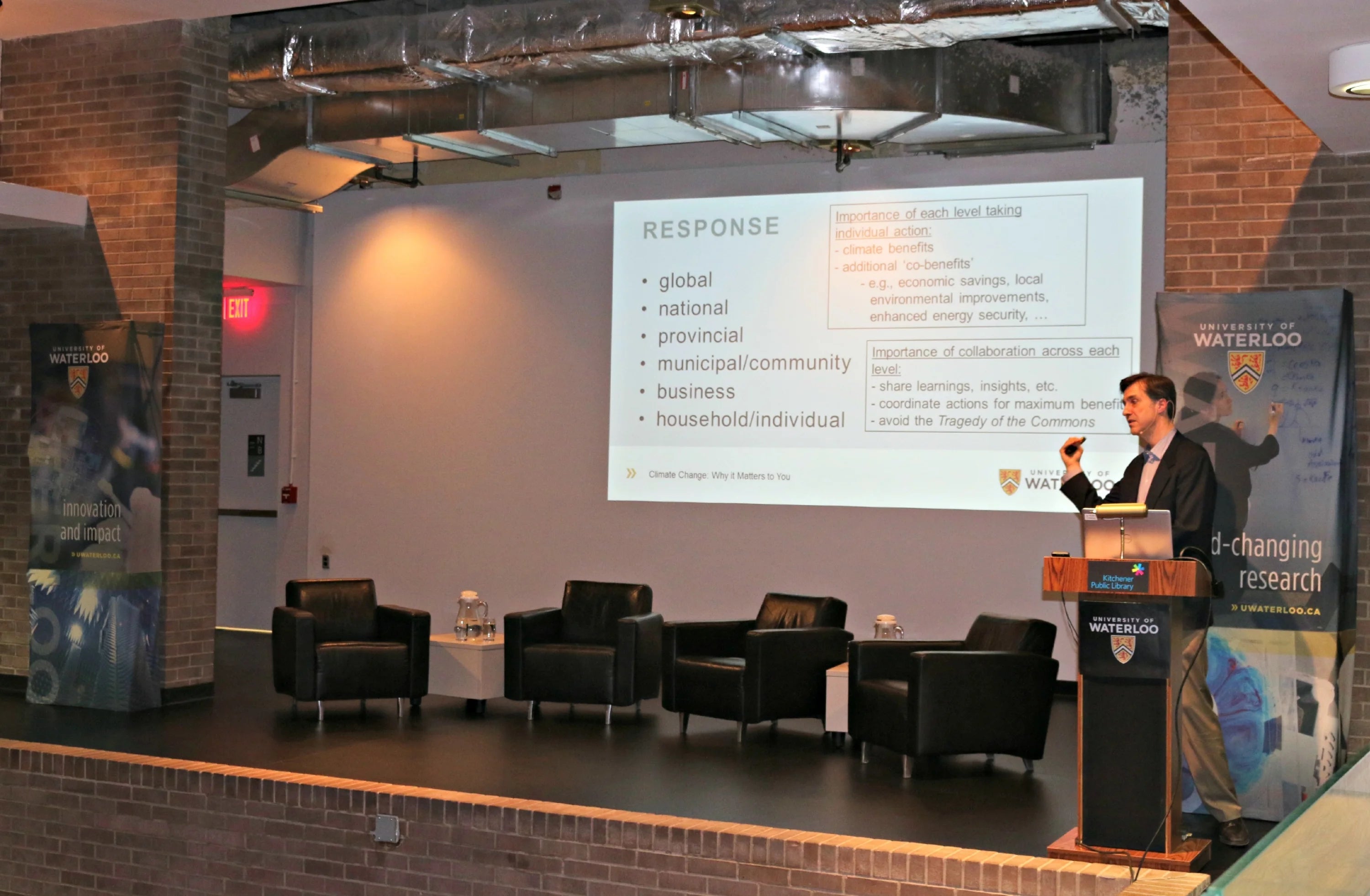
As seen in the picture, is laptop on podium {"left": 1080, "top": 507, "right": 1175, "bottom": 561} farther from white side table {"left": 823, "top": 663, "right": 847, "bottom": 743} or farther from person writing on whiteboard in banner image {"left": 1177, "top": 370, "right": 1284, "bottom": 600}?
white side table {"left": 823, "top": 663, "right": 847, "bottom": 743}

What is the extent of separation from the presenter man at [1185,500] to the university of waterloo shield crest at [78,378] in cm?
580

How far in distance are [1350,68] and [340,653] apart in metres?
5.76

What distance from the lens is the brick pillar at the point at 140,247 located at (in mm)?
8250

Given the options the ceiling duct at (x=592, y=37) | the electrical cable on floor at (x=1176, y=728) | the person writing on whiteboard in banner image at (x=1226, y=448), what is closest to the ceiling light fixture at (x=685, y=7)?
the ceiling duct at (x=592, y=37)

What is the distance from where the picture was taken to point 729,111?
25.8ft

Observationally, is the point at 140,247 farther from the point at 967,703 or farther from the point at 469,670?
the point at 967,703

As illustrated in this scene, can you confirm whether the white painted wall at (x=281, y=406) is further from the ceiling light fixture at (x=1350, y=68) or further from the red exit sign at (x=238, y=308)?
the ceiling light fixture at (x=1350, y=68)

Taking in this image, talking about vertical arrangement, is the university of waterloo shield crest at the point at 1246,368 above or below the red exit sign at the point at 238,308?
below

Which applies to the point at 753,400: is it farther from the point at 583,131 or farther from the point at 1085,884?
the point at 1085,884

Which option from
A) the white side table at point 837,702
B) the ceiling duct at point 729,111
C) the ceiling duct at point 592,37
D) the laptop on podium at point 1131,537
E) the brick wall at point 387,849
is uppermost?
the ceiling duct at point 592,37

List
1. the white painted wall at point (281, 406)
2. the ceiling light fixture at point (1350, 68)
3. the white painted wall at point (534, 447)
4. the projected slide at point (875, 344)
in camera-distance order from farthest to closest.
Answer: the white painted wall at point (281, 406), the white painted wall at point (534, 447), the projected slide at point (875, 344), the ceiling light fixture at point (1350, 68)

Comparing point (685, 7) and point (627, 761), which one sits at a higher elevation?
point (685, 7)

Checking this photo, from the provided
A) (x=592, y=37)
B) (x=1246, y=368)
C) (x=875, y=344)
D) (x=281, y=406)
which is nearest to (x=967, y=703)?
(x=1246, y=368)

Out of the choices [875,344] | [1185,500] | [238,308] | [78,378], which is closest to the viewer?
[1185,500]
